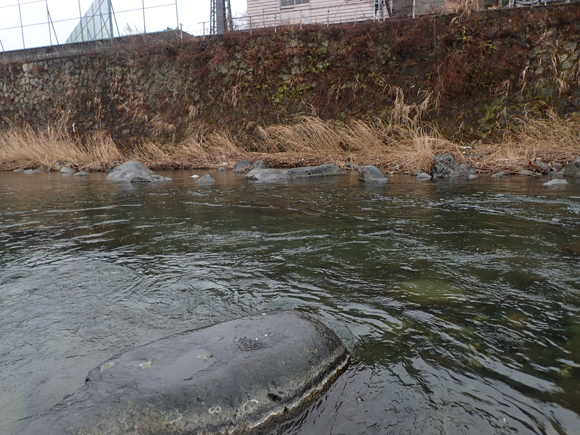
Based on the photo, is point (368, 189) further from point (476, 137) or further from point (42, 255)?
point (476, 137)

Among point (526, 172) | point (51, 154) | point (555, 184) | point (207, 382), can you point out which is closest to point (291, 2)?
point (51, 154)

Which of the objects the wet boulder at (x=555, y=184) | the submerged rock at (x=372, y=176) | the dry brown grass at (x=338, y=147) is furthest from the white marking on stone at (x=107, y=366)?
the dry brown grass at (x=338, y=147)

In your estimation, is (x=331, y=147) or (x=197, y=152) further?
(x=197, y=152)

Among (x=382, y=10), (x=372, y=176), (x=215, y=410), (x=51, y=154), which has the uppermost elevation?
(x=382, y=10)

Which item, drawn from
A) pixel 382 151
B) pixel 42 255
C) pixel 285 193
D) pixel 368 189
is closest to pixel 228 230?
pixel 42 255

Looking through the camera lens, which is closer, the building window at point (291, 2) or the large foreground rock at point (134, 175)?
the large foreground rock at point (134, 175)

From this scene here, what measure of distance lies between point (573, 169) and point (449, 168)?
2103mm

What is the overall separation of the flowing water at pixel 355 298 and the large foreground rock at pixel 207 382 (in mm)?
105

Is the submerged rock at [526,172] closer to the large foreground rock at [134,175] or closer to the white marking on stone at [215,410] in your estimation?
the large foreground rock at [134,175]

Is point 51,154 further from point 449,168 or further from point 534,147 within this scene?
point 534,147

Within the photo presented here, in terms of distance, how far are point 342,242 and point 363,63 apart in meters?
10.6

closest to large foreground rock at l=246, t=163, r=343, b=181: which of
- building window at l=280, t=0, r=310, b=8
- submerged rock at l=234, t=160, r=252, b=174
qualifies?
submerged rock at l=234, t=160, r=252, b=174

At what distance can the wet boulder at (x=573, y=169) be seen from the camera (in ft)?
24.9

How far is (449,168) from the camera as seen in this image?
8508 mm
